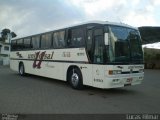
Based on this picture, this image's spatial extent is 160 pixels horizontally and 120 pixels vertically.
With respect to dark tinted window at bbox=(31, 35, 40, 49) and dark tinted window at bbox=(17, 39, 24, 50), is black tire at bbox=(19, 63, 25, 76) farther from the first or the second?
dark tinted window at bbox=(31, 35, 40, 49)

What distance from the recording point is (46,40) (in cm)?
1684

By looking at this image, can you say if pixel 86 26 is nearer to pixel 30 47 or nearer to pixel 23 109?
pixel 23 109

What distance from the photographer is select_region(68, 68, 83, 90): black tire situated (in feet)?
42.7

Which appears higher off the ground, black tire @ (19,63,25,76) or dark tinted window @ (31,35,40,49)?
dark tinted window @ (31,35,40,49)

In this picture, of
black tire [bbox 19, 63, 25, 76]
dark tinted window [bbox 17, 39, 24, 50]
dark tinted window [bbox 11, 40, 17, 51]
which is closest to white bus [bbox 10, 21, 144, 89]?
black tire [bbox 19, 63, 25, 76]

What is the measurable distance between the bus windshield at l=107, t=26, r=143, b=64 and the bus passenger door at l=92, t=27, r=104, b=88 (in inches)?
16.7

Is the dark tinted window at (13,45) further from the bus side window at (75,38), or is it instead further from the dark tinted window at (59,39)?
the bus side window at (75,38)

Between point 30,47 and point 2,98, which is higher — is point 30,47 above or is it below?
above

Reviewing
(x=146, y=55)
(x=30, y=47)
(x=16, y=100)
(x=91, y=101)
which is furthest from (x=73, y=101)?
(x=146, y=55)

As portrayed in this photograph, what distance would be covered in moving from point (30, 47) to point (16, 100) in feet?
31.2

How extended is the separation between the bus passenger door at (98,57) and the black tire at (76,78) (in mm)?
1226

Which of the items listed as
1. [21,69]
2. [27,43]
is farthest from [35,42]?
[21,69]

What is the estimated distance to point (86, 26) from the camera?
12844mm

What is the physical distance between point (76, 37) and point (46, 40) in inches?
150
